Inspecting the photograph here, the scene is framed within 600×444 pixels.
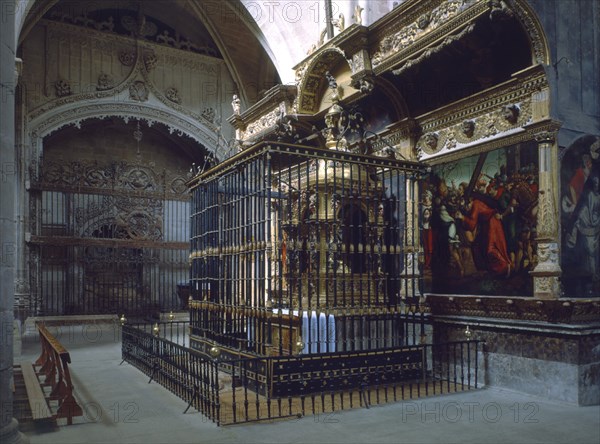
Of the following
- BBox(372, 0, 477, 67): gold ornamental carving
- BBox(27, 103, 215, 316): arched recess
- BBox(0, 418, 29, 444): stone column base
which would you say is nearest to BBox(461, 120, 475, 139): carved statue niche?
BBox(372, 0, 477, 67): gold ornamental carving

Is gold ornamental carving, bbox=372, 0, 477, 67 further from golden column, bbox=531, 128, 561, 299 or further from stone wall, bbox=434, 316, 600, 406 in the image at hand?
stone wall, bbox=434, 316, 600, 406

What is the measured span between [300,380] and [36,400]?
2805 millimetres

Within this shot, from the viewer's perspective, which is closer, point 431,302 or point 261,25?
point 431,302

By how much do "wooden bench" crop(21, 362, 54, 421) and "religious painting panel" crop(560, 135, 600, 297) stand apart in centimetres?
575

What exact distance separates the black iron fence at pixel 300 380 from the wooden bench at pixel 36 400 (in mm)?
1431

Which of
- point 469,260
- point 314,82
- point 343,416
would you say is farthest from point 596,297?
point 314,82

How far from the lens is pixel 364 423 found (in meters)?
5.41

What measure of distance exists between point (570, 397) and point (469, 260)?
2.18 metres

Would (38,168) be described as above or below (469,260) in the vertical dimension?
above

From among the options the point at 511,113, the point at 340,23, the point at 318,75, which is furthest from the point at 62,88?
the point at 511,113

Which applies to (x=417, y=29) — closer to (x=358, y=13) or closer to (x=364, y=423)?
(x=358, y=13)

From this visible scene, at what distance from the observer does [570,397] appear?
6121 mm

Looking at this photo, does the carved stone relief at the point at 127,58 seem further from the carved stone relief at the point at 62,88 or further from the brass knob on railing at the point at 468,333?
the brass knob on railing at the point at 468,333

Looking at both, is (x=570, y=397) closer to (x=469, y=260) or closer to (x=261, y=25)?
(x=469, y=260)
